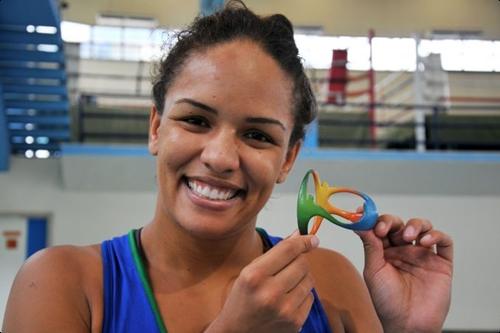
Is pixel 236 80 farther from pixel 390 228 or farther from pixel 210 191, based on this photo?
pixel 390 228

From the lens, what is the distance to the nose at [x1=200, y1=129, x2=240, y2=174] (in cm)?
90

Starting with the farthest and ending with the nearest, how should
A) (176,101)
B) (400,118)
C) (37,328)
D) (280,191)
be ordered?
1. (400,118)
2. (280,191)
3. (176,101)
4. (37,328)

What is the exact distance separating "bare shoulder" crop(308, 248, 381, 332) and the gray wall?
2816 mm

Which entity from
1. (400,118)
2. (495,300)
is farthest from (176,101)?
(400,118)

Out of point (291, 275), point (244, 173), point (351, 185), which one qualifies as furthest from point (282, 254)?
point (351, 185)

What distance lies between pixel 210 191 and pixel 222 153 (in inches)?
2.7

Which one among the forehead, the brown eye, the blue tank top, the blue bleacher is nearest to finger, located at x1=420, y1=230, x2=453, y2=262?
the blue tank top

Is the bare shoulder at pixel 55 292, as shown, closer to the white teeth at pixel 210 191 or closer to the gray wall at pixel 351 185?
the white teeth at pixel 210 191

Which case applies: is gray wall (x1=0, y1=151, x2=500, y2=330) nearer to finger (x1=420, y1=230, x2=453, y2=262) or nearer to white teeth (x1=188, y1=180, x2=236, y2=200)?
finger (x1=420, y1=230, x2=453, y2=262)

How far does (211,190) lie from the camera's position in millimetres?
921

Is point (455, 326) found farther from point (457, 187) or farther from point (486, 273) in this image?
point (457, 187)

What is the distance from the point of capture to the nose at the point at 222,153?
0.90 metres

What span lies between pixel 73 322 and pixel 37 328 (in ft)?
0.18

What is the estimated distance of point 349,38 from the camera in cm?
807
